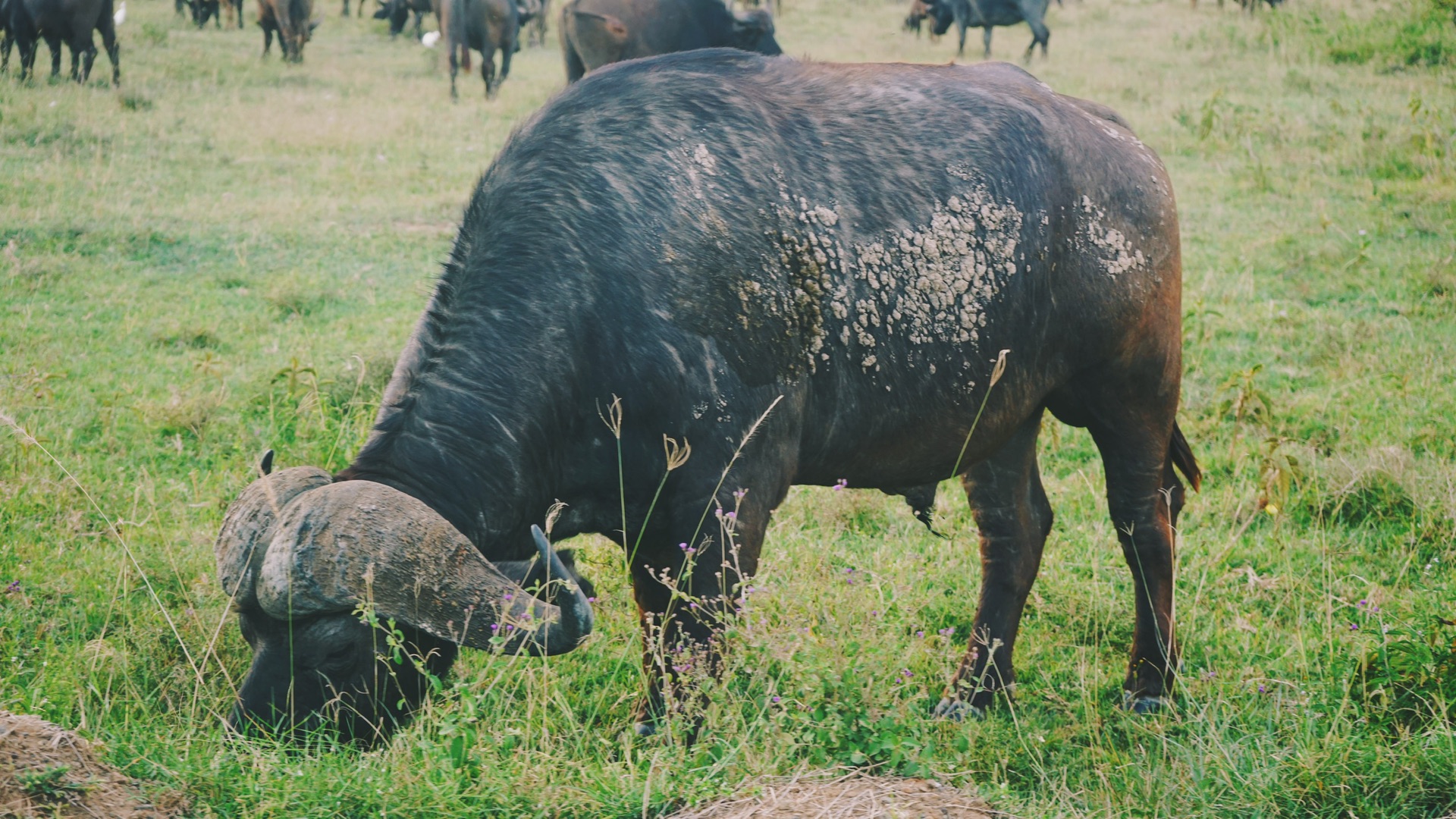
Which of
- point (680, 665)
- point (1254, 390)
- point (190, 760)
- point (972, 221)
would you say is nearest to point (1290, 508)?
point (1254, 390)

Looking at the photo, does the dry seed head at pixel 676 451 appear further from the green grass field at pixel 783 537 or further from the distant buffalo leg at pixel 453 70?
the distant buffalo leg at pixel 453 70

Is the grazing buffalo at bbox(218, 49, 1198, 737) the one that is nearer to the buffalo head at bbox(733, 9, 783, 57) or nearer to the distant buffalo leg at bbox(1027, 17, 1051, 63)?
the buffalo head at bbox(733, 9, 783, 57)

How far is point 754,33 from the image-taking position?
12531 mm

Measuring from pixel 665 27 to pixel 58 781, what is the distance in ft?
36.3

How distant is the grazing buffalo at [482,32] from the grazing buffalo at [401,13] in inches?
251

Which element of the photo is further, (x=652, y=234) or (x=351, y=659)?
(x=652, y=234)

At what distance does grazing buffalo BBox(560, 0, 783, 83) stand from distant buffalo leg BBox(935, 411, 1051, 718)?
8.79 m

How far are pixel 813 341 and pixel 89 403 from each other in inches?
162

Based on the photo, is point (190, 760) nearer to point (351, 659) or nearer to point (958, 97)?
point (351, 659)

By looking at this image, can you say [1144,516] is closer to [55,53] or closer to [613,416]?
[613,416]

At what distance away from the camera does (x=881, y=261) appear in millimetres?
3730

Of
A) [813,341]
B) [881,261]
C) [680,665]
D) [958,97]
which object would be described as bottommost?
[680,665]

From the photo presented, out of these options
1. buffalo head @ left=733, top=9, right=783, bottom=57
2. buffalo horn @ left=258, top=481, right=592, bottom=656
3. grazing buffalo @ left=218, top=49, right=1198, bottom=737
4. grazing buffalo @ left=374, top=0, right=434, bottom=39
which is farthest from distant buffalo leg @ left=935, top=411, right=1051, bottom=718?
grazing buffalo @ left=374, top=0, right=434, bottom=39

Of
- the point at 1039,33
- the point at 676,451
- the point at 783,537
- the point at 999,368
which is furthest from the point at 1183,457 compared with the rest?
the point at 1039,33
